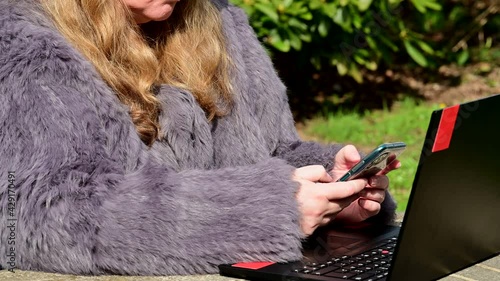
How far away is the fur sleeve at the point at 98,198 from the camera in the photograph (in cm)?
185

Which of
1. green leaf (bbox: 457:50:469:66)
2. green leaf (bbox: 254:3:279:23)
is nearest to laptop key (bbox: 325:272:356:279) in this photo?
green leaf (bbox: 254:3:279:23)

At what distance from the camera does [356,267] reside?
1914 mm

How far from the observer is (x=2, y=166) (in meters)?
1.88

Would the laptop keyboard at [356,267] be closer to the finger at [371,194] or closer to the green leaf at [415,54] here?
→ the finger at [371,194]

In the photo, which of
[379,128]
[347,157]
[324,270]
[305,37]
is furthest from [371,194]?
[379,128]

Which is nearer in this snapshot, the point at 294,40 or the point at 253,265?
the point at 253,265

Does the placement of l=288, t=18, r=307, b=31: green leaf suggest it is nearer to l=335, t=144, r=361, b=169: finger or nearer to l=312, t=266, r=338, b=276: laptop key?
l=335, t=144, r=361, b=169: finger

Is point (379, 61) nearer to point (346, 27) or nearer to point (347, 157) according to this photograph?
point (346, 27)

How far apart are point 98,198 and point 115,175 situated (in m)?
0.07

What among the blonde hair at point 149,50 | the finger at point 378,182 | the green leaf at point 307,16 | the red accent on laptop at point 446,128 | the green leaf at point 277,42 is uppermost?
the red accent on laptop at point 446,128

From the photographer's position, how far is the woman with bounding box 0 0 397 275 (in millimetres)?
1860

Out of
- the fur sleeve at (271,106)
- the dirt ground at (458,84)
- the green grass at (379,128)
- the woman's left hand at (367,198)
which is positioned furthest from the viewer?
the dirt ground at (458,84)

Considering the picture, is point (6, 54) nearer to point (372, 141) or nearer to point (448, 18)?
point (372, 141)

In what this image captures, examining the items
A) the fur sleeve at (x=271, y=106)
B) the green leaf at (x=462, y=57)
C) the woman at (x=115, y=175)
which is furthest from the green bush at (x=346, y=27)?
the woman at (x=115, y=175)
